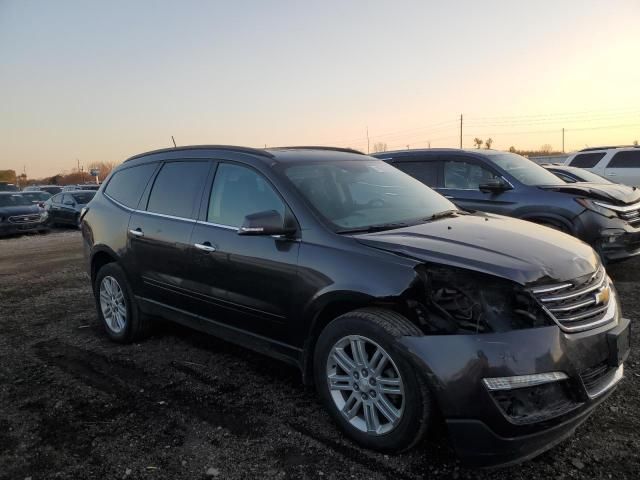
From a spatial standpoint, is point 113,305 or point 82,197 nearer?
point 113,305

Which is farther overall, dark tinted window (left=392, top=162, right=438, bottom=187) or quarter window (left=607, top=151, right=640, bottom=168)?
quarter window (left=607, top=151, right=640, bottom=168)

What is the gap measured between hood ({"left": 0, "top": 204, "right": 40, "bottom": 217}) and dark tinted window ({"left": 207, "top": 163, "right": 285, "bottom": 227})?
15.7 m

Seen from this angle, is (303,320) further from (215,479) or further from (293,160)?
(293,160)

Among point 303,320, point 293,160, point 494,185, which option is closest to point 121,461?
point 303,320

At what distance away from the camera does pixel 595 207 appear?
261 inches

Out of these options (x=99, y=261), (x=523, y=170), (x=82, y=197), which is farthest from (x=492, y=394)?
(x=82, y=197)

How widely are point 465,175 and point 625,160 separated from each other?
9.26 metres

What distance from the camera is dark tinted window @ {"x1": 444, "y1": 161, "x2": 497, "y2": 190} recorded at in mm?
7461

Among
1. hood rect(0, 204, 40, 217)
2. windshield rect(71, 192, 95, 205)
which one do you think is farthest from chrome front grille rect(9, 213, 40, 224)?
windshield rect(71, 192, 95, 205)

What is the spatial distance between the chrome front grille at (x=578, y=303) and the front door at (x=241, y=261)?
4.90 feet

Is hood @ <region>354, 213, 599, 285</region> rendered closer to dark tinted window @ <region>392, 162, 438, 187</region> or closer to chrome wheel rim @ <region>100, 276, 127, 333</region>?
chrome wheel rim @ <region>100, 276, 127, 333</region>

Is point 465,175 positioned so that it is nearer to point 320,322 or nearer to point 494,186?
point 494,186

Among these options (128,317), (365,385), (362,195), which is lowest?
(128,317)

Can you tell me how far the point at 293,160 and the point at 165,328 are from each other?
2.45 m
